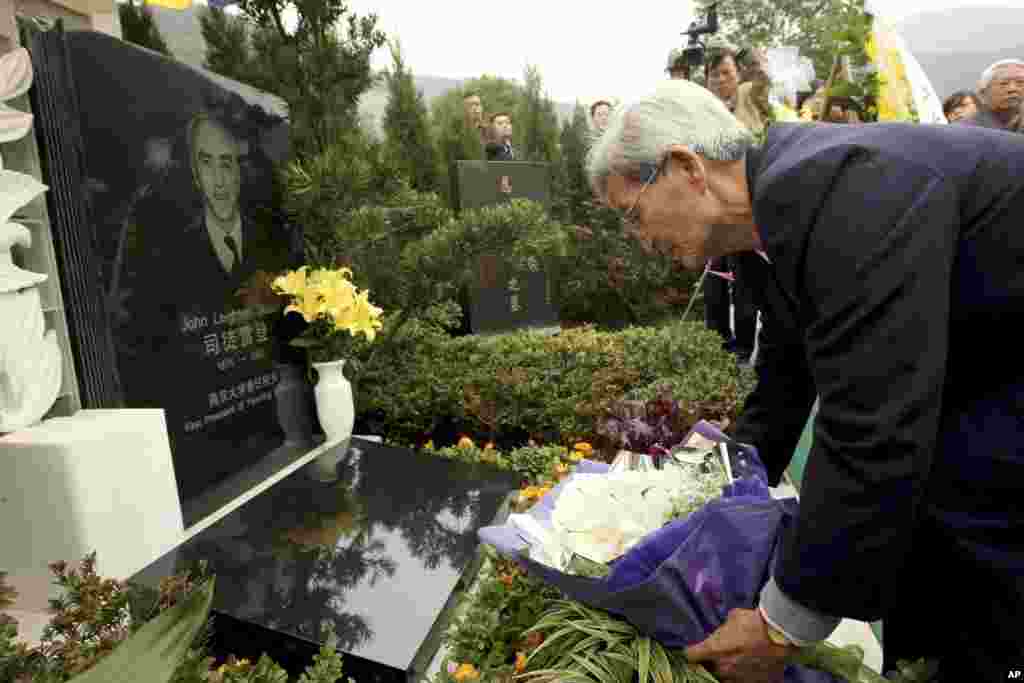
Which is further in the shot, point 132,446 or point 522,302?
point 522,302

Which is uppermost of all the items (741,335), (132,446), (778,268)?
(778,268)

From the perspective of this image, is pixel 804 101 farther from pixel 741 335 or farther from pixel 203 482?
pixel 203 482

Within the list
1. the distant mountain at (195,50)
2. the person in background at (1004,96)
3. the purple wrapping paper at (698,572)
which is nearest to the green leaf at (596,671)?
the purple wrapping paper at (698,572)

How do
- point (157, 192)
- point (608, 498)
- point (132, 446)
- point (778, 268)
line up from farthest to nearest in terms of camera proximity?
point (157, 192) → point (132, 446) → point (608, 498) → point (778, 268)

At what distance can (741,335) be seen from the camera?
5809 millimetres

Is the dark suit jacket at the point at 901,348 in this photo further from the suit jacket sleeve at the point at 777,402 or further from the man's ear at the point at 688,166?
the suit jacket sleeve at the point at 777,402

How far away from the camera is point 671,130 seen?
1.26 meters

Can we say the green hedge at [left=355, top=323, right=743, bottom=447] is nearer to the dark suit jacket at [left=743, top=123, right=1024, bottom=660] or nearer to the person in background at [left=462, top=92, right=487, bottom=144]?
the dark suit jacket at [left=743, top=123, right=1024, bottom=660]

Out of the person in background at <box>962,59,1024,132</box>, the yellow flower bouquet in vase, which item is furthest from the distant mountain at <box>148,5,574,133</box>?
the person in background at <box>962,59,1024,132</box>

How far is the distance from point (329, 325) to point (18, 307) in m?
1.57

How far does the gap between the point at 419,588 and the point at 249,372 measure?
179 cm

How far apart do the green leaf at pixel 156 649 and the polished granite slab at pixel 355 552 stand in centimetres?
118

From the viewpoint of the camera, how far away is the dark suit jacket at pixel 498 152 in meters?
8.91

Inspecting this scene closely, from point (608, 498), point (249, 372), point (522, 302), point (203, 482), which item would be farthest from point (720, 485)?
point (522, 302)
